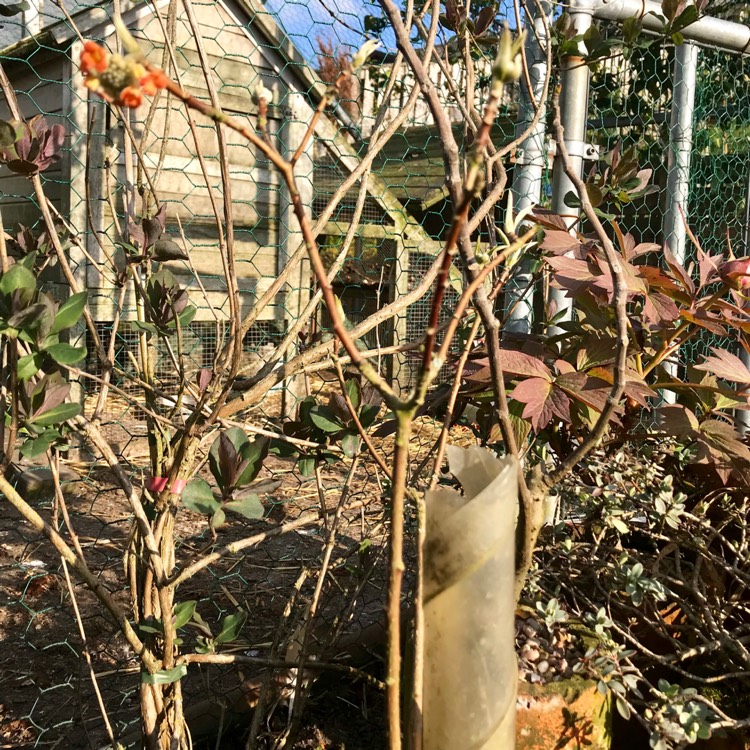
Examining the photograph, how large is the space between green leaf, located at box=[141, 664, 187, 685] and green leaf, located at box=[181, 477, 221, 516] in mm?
219

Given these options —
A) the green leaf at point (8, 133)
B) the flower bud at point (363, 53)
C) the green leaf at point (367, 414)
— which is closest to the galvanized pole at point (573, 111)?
the green leaf at point (367, 414)

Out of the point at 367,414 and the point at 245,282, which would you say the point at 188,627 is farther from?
the point at 245,282

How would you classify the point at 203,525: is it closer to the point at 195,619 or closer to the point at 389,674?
the point at 195,619

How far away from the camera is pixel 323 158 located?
5.11 metres

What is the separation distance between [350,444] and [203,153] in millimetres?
3141

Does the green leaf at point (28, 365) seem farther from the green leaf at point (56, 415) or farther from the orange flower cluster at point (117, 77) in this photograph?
the orange flower cluster at point (117, 77)

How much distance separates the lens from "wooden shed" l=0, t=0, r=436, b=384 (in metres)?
3.35

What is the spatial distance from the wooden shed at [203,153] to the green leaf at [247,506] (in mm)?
2309

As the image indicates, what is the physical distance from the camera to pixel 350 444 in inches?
44.2

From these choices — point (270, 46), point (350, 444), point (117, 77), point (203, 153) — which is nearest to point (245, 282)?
point (203, 153)

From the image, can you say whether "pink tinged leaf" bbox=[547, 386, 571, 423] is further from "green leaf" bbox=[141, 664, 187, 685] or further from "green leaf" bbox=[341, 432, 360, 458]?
"green leaf" bbox=[141, 664, 187, 685]

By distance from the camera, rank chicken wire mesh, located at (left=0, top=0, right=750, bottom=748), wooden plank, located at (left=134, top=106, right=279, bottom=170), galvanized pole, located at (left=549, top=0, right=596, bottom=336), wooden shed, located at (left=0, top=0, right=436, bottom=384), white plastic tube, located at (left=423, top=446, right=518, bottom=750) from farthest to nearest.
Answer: wooden plank, located at (left=134, top=106, right=279, bottom=170), wooden shed, located at (left=0, top=0, right=436, bottom=384), galvanized pole, located at (left=549, top=0, right=596, bottom=336), chicken wire mesh, located at (left=0, top=0, right=750, bottom=748), white plastic tube, located at (left=423, top=446, right=518, bottom=750)

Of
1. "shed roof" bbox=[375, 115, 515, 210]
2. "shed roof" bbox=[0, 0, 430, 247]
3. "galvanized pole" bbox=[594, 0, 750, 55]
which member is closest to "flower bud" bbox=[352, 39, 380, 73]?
"galvanized pole" bbox=[594, 0, 750, 55]

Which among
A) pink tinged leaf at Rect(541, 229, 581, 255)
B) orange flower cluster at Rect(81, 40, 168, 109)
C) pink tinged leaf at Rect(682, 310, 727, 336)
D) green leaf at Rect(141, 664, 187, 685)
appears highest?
orange flower cluster at Rect(81, 40, 168, 109)
